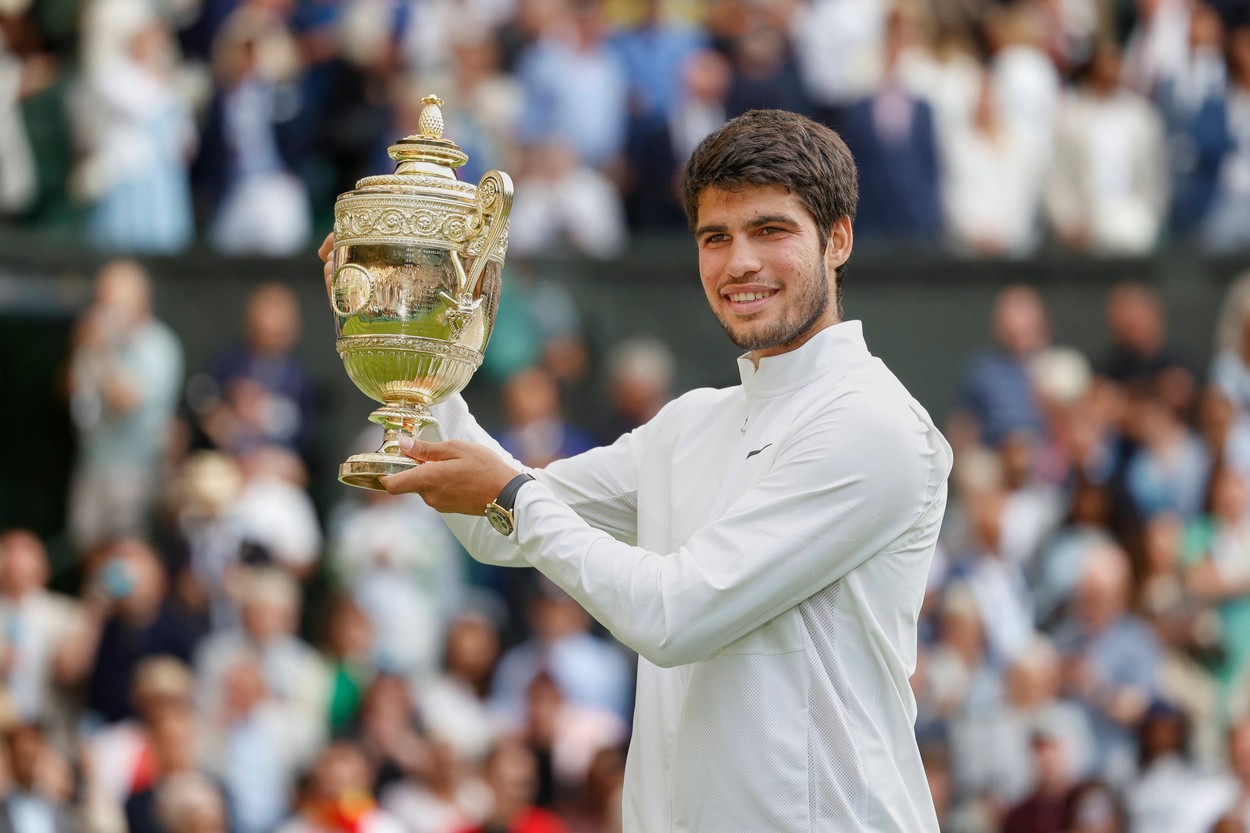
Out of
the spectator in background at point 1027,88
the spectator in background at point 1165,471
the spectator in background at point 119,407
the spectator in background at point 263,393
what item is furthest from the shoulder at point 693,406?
the spectator in background at point 1027,88

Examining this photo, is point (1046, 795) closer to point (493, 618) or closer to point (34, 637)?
point (493, 618)

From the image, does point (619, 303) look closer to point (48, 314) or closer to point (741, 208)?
point (48, 314)

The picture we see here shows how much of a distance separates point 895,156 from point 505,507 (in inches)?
320

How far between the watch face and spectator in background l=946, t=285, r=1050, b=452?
695 cm

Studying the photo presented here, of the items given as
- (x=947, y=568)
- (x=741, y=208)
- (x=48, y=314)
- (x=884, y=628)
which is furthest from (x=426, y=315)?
(x=48, y=314)

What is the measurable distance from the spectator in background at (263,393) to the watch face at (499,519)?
6.55 m

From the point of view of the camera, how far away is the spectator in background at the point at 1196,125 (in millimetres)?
12102

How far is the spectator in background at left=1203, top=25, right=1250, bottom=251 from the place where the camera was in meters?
12.1

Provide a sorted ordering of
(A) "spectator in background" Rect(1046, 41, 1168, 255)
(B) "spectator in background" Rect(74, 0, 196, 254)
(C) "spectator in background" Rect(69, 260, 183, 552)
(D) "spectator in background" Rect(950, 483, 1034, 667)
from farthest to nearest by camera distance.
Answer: (A) "spectator in background" Rect(1046, 41, 1168, 255) → (B) "spectator in background" Rect(74, 0, 196, 254) → (C) "spectator in background" Rect(69, 260, 183, 552) → (D) "spectator in background" Rect(950, 483, 1034, 667)

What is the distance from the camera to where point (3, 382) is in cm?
1091

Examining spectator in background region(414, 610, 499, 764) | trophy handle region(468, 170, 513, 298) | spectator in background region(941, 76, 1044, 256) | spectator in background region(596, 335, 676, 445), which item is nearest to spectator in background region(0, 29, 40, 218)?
spectator in background region(596, 335, 676, 445)

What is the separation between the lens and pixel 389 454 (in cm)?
387

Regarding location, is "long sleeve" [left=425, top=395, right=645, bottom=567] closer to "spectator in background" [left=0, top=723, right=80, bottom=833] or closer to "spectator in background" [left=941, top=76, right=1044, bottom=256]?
"spectator in background" [left=0, top=723, right=80, bottom=833]

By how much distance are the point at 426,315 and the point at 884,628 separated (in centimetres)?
106
